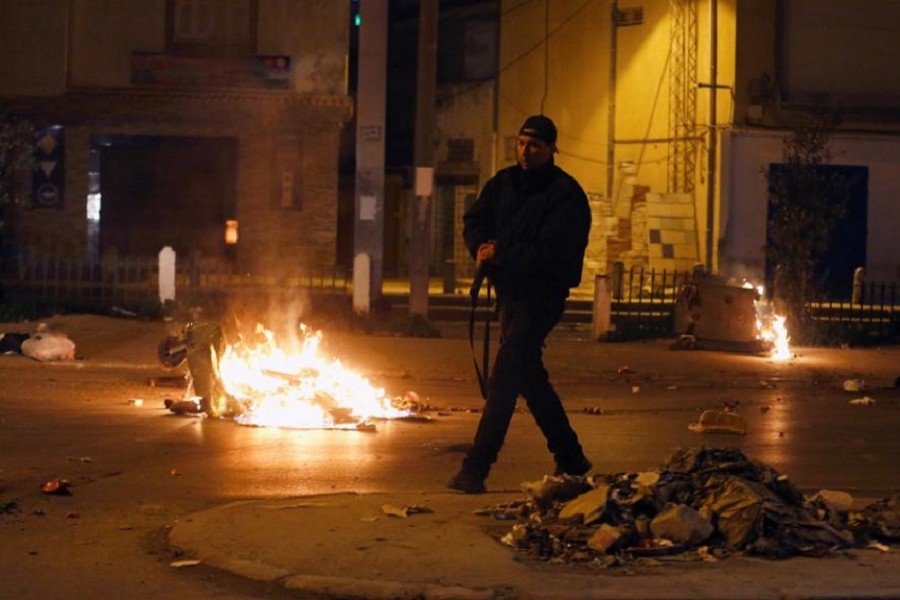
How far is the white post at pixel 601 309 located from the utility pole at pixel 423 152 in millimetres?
2785

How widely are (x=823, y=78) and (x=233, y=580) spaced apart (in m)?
24.8

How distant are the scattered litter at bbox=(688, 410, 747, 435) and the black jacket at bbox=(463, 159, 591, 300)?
4.34 metres

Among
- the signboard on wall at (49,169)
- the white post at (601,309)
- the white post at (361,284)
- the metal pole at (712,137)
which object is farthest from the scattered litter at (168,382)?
the metal pole at (712,137)

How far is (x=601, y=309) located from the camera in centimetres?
2178

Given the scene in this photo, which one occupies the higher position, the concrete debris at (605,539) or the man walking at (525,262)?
the man walking at (525,262)

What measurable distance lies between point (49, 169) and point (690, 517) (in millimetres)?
24709

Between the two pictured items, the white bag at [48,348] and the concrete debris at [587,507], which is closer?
the concrete debris at [587,507]

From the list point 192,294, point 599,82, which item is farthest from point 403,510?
point 599,82

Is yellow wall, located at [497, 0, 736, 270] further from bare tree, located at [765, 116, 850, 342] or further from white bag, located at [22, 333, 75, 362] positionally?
white bag, located at [22, 333, 75, 362]

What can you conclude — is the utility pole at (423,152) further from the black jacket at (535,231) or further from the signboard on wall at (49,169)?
the black jacket at (535,231)

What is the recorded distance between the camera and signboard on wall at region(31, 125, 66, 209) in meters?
29.9

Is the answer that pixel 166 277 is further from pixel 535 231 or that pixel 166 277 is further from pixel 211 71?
pixel 535 231

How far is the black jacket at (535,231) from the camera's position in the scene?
28.8 ft

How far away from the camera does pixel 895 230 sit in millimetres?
30844
